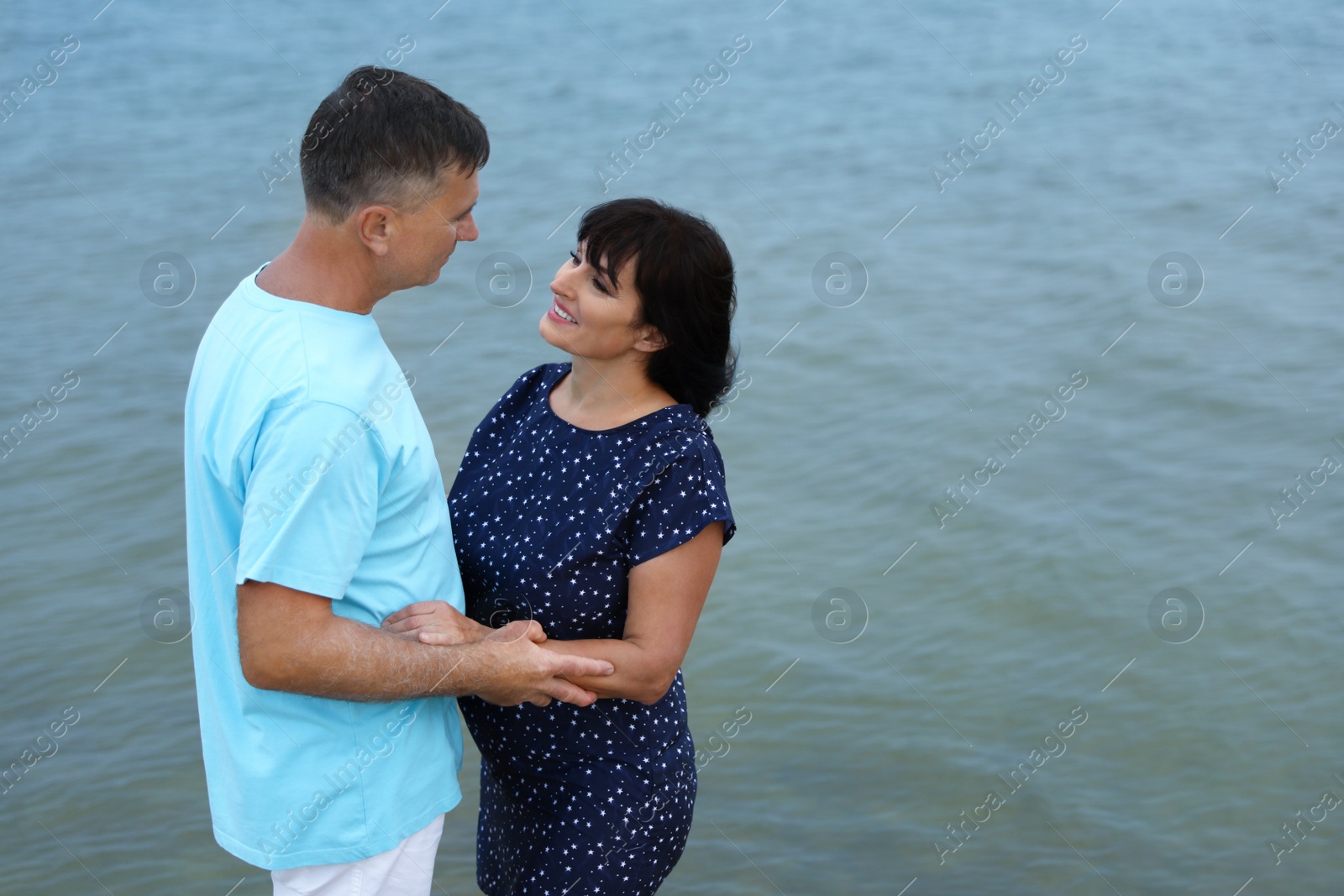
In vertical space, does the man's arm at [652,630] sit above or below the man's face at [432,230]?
below

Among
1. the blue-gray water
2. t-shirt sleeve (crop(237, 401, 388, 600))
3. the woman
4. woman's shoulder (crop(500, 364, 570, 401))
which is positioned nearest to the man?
t-shirt sleeve (crop(237, 401, 388, 600))

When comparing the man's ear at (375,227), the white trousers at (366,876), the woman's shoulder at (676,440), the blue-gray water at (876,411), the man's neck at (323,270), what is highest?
the man's ear at (375,227)

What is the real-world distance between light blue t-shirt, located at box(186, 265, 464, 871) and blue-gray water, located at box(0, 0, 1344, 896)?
1.66 meters

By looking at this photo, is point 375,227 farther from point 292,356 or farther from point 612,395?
point 612,395

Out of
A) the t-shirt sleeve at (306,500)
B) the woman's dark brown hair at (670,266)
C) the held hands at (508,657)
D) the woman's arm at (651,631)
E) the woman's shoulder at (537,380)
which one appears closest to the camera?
the t-shirt sleeve at (306,500)

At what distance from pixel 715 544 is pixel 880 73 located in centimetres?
888

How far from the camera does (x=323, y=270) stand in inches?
73.8

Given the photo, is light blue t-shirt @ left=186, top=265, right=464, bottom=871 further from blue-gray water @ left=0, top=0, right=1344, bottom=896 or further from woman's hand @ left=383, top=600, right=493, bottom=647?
blue-gray water @ left=0, top=0, right=1344, bottom=896

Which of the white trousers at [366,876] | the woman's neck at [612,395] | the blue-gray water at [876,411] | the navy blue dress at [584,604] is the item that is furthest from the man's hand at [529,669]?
the blue-gray water at [876,411]

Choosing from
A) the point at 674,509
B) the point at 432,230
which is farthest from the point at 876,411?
the point at 432,230

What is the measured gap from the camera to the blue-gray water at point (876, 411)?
3.74 metres

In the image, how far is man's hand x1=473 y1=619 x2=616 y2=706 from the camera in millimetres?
1982

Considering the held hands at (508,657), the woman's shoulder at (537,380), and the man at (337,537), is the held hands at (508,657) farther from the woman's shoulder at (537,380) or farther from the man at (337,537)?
the woman's shoulder at (537,380)

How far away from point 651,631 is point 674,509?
199 millimetres
